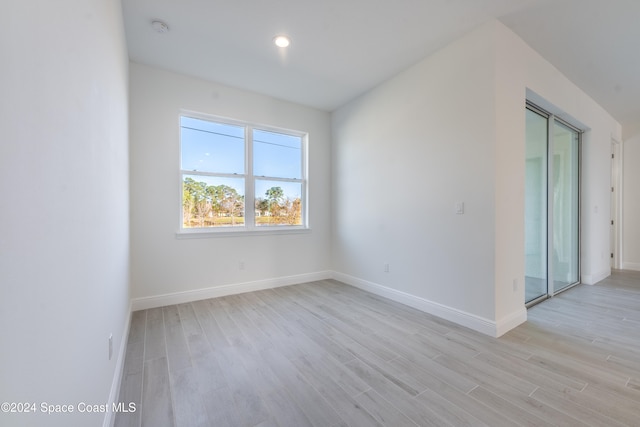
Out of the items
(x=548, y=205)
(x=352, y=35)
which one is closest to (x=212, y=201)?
(x=352, y=35)

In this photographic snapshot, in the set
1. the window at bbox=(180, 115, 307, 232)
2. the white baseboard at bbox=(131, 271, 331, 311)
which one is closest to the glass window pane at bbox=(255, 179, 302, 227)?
the window at bbox=(180, 115, 307, 232)

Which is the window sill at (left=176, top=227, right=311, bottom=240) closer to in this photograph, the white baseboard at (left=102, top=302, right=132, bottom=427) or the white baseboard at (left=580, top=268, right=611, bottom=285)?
the white baseboard at (left=102, top=302, right=132, bottom=427)

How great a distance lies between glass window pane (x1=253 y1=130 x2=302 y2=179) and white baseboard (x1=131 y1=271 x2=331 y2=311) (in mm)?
1630

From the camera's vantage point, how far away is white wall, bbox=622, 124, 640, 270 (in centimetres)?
508

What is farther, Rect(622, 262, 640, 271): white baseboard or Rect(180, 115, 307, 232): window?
Rect(622, 262, 640, 271): white baseboard

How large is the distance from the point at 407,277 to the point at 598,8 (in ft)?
9.94

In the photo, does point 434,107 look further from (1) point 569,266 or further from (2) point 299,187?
(1) point 569,266

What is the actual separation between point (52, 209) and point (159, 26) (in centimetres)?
255

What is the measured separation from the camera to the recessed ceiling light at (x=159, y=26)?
250 centimetres

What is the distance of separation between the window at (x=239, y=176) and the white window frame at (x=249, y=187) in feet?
0.04

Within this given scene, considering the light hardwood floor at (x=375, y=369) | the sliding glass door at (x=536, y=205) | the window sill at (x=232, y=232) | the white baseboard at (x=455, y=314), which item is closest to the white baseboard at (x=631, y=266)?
the light hardwood floor at (x=375, y=369)

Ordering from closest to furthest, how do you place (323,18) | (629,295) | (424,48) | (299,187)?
(323,18) < (424,48) < (629,295) < (299,187)

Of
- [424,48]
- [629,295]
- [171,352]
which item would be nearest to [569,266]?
[629,295]

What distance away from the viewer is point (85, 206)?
46.1 inches
